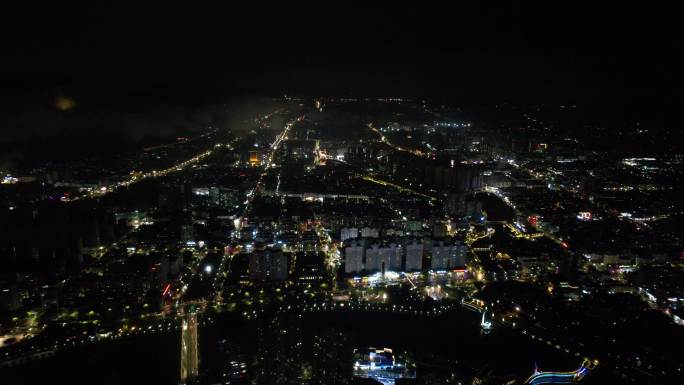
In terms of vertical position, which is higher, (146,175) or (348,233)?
(348,233)

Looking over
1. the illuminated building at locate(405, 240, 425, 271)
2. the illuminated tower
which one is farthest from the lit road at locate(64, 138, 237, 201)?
the illuminated building at locate(405, 240, 425, 271)

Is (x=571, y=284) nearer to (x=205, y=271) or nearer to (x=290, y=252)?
(x=290, y=252)

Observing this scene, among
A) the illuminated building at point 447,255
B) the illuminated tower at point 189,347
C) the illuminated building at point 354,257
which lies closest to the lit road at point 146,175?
the illuminated tower at point 189,347

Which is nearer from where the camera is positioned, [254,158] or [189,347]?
[189,347]

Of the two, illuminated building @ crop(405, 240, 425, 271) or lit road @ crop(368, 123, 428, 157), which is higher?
lit road @ crop(368, 123, 428, 157)

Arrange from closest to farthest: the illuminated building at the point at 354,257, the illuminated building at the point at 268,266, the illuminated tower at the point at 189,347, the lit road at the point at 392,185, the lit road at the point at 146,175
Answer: the illuminated tower at the point at 189,347, the illuminated building at the point at 268,266, the illuminated building at the point at 354,257, the lit road at the point at 392,185, the lit road at the point at 146,175

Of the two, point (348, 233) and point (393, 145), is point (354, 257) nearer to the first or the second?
point (348, 233)

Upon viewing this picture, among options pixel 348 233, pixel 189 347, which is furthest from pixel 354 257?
pixel 189 347

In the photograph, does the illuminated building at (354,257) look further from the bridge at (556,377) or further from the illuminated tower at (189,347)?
the bridge at (556,377)

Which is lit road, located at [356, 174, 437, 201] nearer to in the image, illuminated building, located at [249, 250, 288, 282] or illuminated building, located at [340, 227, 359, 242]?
illuminated building, located at [340, 227, 359, 242]
